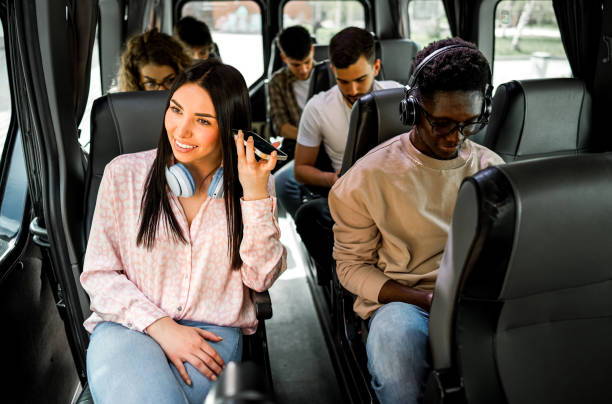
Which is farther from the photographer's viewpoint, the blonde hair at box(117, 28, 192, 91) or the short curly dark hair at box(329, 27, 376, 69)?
the short curly dark hair at box(329, 27, 376, 69)

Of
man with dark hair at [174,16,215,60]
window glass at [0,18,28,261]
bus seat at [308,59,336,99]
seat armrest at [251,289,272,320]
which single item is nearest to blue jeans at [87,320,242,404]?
seat armrest at [251,289,272,320]

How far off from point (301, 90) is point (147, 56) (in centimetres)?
210

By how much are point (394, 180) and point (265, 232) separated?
0.47m

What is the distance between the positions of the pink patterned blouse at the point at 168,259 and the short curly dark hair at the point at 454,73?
65cm

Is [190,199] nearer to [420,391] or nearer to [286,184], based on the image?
[420,391]

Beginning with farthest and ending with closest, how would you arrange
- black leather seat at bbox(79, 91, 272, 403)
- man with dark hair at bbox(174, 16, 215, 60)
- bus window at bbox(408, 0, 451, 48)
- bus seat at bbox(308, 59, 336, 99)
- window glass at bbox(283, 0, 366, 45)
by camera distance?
window glass at bbox(283, 0, 366, 45) → bus window at bbox(408, 0, 451, 48) → man with dark hair at bbox(174, 16, 215, 60) → bus seat at bbox(308, 59, 336, 99) → black leather seat at bbox(79, 91, 272, 403)

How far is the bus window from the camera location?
5.92 m

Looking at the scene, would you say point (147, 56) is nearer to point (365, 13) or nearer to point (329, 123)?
point (329, 123)

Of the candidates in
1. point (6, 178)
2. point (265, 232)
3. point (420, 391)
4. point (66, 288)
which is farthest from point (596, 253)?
point (6, 178)

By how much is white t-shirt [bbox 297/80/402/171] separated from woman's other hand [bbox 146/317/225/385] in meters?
1.77

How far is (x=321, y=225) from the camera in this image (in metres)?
2.90

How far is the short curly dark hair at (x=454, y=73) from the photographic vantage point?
1724 millimetres

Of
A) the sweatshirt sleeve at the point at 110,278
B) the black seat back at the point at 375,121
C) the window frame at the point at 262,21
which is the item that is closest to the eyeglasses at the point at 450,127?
the black seat back at the point at 375,121

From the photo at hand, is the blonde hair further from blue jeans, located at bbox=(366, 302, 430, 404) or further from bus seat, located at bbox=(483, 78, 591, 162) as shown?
blue jeans, located at bbox=(366, 302, 430, 404)
